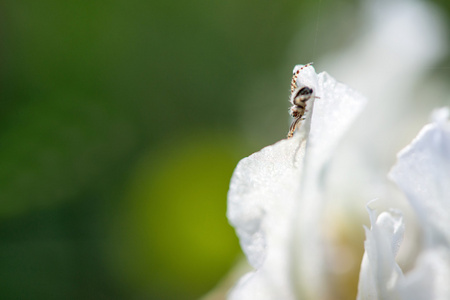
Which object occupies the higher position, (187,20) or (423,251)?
(187,20)

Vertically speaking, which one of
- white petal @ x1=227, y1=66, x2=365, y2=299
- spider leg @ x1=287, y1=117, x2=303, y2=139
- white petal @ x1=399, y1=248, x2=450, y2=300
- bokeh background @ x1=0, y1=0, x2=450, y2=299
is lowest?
white petal @ x1=399, y1=248, x2=450, y2=300

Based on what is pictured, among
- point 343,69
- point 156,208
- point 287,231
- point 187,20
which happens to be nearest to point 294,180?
point 287,231

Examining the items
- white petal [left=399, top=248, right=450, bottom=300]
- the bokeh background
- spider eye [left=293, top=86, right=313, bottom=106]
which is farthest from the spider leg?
the bokeh background

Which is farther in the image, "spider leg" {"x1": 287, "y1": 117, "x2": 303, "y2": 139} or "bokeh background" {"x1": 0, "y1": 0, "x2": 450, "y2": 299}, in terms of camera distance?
"bokeh background" {"x1": 0, "y1": 0, "x2": 450, "y2": 299}

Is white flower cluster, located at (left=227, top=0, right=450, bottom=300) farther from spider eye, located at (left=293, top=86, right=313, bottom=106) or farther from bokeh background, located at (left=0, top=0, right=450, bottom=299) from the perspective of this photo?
bokeh background, located at (left=0, top=0, right=450, bottom=299)

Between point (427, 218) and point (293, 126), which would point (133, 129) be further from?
point (427, 218)

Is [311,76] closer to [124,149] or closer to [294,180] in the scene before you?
[294,180]

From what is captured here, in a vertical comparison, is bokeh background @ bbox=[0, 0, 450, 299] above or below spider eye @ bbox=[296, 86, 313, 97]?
above
